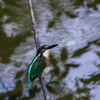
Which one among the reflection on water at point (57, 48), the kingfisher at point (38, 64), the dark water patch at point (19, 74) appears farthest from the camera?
the dark water patch at point (19, 74)

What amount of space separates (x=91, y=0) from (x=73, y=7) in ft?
0.65

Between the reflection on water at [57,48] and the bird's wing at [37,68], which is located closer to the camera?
the bird's wing at [37,68]

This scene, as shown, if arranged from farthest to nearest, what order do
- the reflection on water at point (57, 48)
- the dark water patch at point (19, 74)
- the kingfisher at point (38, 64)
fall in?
the dark water patch at point (19, 74)
the reflection on water at point (57, 48)
the kingfisher at point (38, 64)

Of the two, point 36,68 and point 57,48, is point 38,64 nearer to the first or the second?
point 36,68

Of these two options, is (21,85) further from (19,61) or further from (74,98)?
(74,98)

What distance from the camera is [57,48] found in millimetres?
2396

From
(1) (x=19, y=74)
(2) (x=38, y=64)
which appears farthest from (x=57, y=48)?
(2) (x=38, y=64)

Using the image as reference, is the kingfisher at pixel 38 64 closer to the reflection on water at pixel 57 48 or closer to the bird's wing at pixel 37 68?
the bird's wing at pixel 37 68

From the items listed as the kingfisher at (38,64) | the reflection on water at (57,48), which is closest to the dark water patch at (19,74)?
the reflection on water at (57,48)

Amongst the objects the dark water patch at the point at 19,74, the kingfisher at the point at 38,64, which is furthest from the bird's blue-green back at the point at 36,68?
the dark water patch at the point at 19,74

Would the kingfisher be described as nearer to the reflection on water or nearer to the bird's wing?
the bird's wing

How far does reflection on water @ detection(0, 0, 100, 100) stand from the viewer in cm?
212

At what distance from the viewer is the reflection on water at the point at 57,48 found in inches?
83.5

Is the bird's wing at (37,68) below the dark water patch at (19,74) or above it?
above
